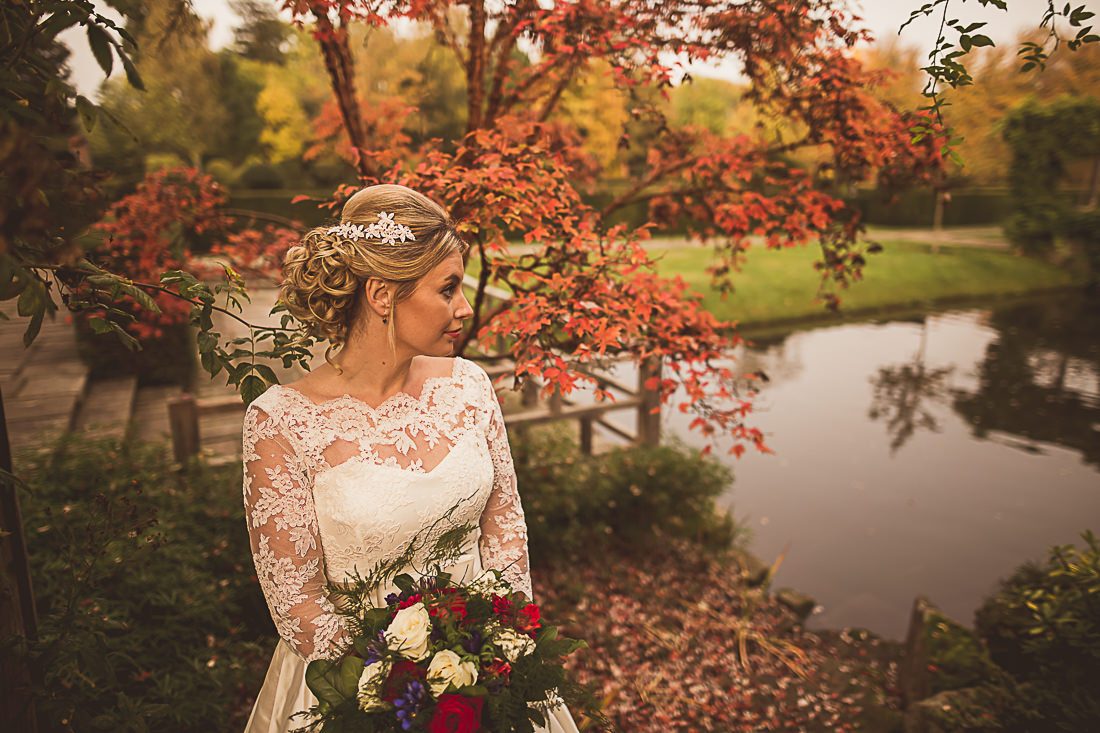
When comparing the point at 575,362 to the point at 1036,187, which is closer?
the point at 575,362

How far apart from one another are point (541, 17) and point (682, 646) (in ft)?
12.7

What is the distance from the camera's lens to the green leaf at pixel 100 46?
1.28 m

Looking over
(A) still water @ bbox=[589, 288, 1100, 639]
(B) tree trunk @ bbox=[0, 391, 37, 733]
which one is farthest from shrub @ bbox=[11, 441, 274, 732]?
(A) still water @ bbox=[589, 288, 1100, 639]

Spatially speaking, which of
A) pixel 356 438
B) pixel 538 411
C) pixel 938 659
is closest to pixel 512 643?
pixel 356 438

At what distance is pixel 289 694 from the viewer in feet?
7.04

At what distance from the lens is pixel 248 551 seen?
4004 mm

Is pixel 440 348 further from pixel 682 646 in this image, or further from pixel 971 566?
pixel 971 566

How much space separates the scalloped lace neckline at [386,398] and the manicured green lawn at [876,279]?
12.2 m

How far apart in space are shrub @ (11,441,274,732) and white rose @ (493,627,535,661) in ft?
4.22

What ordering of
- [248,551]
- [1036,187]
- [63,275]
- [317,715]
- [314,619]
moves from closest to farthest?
[317,715] < [63,275] < [314,619] < [248,551] < [1036,187]

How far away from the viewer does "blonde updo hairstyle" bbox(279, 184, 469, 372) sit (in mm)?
1995

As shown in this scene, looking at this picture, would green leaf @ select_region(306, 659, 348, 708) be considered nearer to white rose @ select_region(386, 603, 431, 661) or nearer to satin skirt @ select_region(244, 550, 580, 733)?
white rose @ select_region(386, 603, 431, 661)

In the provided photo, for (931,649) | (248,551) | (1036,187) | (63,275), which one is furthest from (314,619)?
(1036,187)

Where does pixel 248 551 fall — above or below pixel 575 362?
below
